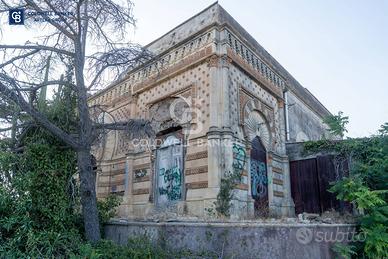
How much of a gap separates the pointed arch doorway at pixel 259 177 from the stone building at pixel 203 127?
4cm

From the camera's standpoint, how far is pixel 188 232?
657 cm

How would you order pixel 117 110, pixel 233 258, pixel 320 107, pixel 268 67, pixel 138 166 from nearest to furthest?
1. pixel 233 258
2. pixel 138 166
3. pixel 268 67
4. pixel 117 110
5. pixel 320 107

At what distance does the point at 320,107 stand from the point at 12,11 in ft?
62.7

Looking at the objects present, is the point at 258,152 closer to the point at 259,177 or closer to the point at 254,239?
the point at 259,177

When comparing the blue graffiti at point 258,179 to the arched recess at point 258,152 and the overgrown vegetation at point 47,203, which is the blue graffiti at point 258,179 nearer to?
the arched recess at point 258,152

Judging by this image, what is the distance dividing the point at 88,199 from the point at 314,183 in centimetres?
961

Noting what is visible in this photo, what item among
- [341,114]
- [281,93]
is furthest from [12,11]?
[281,93]

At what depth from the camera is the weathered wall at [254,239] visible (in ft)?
19.9

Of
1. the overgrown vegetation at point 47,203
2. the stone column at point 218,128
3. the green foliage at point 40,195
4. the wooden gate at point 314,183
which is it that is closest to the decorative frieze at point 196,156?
the stone column at point 218,128

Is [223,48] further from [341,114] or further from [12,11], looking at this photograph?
[12,11]

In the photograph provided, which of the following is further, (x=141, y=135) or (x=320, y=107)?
(x=320, y=107)

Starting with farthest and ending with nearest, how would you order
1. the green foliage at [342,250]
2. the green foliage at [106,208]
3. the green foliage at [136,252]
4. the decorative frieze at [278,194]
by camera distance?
the decorative frieze at [278,194] → the green foliage at [106,208] → the green foliage at [342,250] → the green foliage at [136,252]

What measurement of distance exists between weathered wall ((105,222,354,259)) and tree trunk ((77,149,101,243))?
188 cm

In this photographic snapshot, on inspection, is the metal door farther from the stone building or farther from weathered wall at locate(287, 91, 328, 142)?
weathered wall at locate(287, 91, 328, 142)
